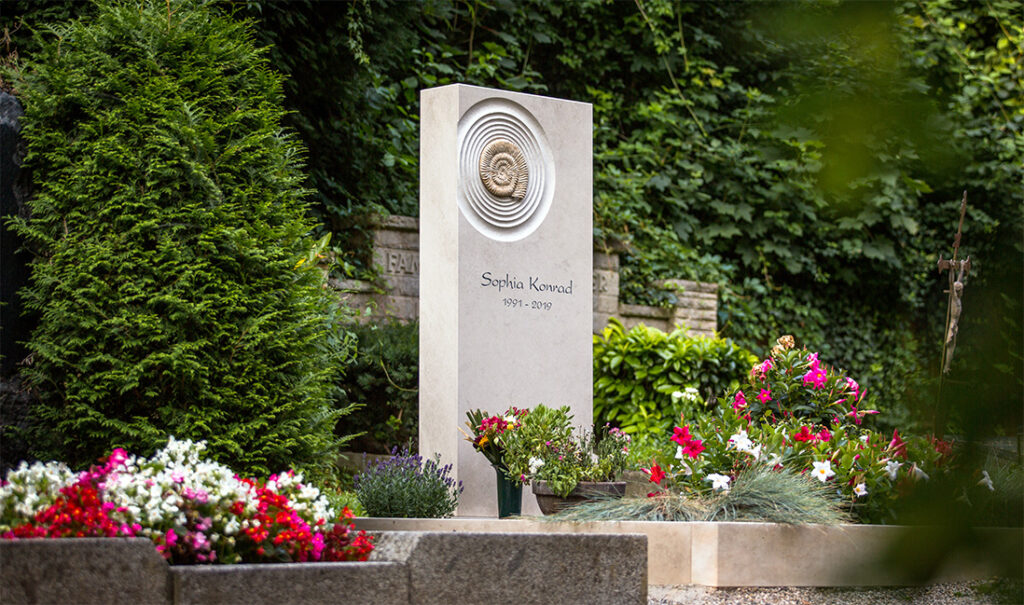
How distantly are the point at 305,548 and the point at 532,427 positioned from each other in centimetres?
242

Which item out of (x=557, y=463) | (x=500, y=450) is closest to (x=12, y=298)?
(x=500, y=450)

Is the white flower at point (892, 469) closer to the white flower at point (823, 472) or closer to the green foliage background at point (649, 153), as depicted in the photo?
the white flower at point (823, 472)

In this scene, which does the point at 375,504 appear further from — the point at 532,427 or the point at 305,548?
the point at 305,548

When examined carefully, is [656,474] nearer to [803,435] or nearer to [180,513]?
[803,435]

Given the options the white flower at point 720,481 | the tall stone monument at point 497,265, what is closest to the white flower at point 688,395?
the tall stone monument at point 497,265

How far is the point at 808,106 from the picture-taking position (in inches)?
35.6

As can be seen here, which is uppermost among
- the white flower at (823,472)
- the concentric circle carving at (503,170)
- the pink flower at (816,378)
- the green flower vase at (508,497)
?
the concentric circle carving at (503,170)

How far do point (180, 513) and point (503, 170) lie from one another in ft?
12.7

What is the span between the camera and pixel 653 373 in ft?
29.0

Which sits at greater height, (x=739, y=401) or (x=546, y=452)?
(x=739, y=401)

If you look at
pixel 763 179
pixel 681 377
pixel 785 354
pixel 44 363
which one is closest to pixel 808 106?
pixel 44 363

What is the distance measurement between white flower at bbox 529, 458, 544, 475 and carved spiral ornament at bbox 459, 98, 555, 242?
→ 1.59 meters

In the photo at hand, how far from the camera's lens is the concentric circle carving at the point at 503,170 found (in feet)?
22.5

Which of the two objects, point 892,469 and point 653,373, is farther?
point 653,373
